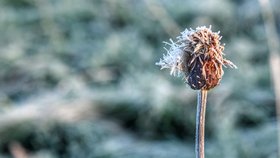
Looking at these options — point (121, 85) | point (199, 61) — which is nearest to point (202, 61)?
point (199, 61)

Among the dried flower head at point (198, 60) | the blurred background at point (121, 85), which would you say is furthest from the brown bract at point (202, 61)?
the blurred background at point (121, 85)

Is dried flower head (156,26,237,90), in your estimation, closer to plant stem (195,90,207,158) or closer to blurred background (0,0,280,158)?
→ plant stem (195,90,207,158)

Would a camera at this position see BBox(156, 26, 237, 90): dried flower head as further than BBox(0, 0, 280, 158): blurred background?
No

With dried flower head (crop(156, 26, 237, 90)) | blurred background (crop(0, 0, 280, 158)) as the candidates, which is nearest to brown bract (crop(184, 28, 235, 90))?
dried flower head (crop(156, 26, 237, 90))

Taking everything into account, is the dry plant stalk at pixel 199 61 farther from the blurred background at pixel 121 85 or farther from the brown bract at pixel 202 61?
the blurred background at pixel 121 85

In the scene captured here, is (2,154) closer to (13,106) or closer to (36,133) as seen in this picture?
(36,133)

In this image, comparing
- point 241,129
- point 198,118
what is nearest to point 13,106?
point 241,129
